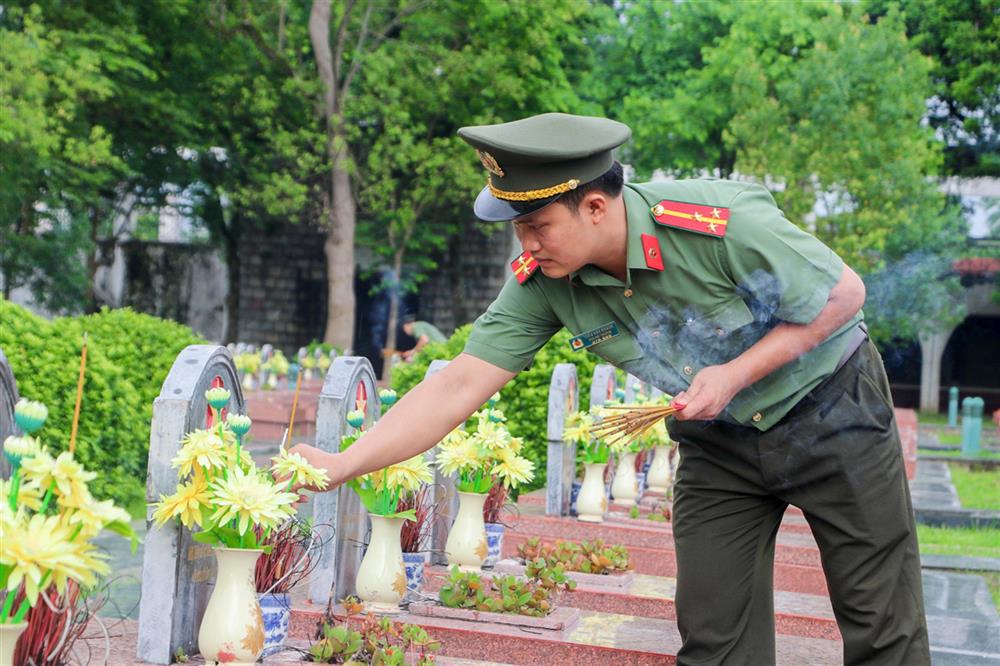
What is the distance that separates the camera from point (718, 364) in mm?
3439

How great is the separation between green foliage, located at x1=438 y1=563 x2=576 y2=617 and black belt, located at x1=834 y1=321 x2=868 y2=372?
6.66 feet

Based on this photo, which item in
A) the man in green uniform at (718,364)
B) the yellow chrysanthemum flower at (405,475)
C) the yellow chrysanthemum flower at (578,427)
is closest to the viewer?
the man in green uniform at (718,364)

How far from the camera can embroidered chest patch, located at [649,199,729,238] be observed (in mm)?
3316

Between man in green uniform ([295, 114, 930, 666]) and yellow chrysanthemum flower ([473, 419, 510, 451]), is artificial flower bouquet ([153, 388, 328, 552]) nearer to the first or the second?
man in green uniform ([295, 114, 930, 666])

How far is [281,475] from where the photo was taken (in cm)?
384

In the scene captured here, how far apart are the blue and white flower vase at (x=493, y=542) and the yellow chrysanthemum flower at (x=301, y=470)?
7.66 ft

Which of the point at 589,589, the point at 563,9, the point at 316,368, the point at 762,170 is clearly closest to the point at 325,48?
the point at 563,9

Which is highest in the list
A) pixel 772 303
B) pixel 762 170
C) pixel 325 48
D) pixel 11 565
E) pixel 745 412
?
pixel 325 48

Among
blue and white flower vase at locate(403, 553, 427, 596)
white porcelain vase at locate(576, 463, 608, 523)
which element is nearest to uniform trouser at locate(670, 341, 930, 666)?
blue and white flower vase at locate(403, 553, 427, 596)

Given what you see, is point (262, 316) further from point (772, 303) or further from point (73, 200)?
point (772, 303)

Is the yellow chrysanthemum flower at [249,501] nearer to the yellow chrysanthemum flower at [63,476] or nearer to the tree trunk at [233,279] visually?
the yellow chrysanthemum flower at [63,476]

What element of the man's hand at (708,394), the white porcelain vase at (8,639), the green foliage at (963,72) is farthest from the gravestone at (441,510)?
the green foliage at (963,72)

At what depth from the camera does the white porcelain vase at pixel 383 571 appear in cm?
491

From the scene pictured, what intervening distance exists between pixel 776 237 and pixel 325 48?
20.7m
